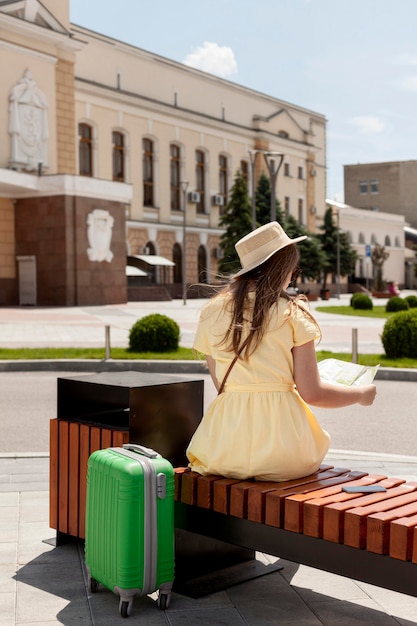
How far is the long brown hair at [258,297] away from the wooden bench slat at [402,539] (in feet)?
3.30

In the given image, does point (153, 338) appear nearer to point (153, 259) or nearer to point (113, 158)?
point (153, 259)

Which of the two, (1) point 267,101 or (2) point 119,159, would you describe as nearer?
(2) point 119,159

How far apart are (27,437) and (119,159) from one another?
4534 cm

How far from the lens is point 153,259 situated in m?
52.8

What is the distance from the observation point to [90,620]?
3.74 meters

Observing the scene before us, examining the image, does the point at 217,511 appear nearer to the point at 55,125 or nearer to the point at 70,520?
the point at 70,520

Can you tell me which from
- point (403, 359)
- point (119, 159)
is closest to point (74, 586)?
point (403, 359)

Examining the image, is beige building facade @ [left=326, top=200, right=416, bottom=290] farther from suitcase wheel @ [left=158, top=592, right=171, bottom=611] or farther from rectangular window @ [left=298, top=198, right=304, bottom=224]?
suitcase wheel @ [left=158, top=592, right=171, bottom=611]

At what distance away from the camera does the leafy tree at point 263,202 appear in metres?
58.2

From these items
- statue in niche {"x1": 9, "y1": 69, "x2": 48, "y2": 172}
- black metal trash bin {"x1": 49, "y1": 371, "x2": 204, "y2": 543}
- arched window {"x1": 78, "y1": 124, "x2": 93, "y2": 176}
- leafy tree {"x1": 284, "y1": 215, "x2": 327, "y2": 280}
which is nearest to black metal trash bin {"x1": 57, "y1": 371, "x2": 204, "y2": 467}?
black metal trash bin {"x1": 49, "y1": 371, "x2": 204, "y2": 543}

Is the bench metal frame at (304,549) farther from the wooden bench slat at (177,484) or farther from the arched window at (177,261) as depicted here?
the arched window at (177,261)

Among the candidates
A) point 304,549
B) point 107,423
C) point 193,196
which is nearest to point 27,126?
point 193,196

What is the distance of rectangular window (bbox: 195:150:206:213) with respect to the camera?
194 feet

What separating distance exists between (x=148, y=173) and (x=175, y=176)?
2.57 meters
